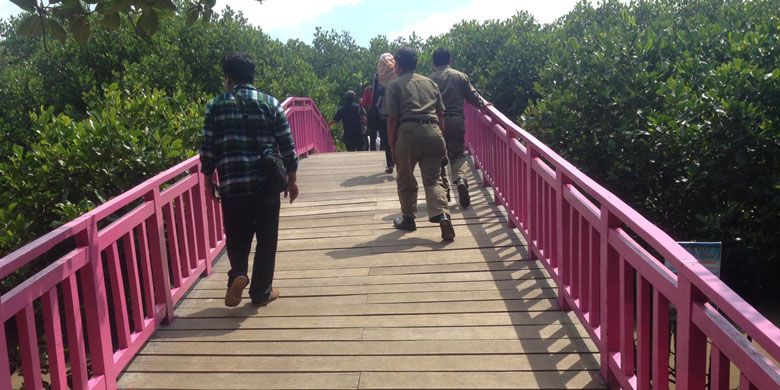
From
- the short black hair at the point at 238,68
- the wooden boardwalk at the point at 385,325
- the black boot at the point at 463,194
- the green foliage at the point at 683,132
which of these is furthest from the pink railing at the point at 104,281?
the green foliage at the point at 683,132

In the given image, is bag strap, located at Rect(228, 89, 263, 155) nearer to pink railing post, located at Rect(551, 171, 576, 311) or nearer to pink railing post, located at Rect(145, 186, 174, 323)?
pink railing post, located at Rect(145, 186, 174, 323)

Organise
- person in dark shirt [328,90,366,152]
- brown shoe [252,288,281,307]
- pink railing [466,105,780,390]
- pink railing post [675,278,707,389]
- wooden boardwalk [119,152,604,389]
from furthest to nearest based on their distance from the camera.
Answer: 1. person in dark shirt [328,90,366,152]
2. brown shoe [252,288,281,307]
3. wooden boardwalk [119,152,604,389]
4. pink railing post [675,278,707,389]
5. pink railing [466,105,780,390]

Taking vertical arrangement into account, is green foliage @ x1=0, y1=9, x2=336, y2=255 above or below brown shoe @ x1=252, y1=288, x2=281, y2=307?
above

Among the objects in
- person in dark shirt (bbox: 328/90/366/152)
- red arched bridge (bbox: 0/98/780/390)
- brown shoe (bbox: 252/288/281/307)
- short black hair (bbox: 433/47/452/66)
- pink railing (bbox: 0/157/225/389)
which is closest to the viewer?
red arched bridge (bbox: 0/98/780/390)

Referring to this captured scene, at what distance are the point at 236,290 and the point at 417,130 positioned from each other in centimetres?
234

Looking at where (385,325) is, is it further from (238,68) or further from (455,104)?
(455,104)

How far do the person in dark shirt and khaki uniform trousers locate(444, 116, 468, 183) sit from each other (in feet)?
25.4

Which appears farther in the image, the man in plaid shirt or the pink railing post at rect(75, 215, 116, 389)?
the man in plaid shirt

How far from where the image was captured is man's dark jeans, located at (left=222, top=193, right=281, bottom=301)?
196 inches

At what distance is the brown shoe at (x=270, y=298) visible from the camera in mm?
5250

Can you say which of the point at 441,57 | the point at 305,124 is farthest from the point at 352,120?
the point at 441,57

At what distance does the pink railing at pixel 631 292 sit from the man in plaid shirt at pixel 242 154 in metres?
1.82

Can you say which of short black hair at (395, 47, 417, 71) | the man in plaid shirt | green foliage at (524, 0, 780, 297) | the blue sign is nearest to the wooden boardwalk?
the man in plaid shirt

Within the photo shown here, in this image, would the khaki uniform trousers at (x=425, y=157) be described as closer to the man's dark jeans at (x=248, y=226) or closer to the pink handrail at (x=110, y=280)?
the pink handrail at (x=110, y=280)
